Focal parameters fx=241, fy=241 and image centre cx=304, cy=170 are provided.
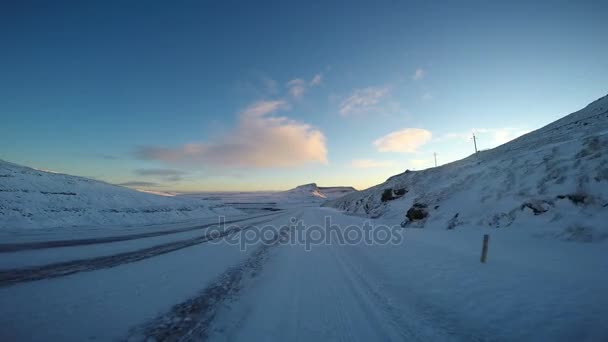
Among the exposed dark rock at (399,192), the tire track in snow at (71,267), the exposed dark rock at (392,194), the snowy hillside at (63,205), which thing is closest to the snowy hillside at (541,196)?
the exposed dark rock at (399,192)

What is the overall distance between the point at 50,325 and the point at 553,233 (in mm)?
14466

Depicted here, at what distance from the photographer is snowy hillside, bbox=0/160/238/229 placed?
667 inches

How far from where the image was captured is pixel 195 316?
4.49 m

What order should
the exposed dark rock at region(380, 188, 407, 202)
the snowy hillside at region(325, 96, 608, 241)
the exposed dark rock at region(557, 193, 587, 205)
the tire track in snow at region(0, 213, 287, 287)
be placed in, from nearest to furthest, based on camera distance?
the tire track in snow at region(0, 213, 287, 287), the snowy hillside at region(325, 96, 608, 241), the exposed dark rock at region(557, 193, 587, 205), the exposed dark rock at region(380, 188, 407, 202)

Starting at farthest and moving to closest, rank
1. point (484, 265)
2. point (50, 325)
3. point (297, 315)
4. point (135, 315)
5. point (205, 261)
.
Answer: point (205, 261) → point (484, 265) → point (297, 315) → point (135, 315) → point (50, 325)

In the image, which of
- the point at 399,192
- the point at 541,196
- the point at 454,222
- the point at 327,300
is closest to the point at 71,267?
the point at 327,300

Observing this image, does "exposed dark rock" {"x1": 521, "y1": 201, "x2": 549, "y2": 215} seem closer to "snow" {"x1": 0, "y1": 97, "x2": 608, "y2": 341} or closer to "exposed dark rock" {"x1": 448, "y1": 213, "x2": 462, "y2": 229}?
"snow" {"x1": 0, "y1": 97, "x2": 608, "y2": 341}

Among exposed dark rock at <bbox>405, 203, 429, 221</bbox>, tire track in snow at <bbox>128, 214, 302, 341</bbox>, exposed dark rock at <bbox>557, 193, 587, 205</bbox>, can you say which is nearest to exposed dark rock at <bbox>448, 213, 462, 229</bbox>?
exposed dark rock at <bbox>405, 203, 429, 221</bbox>

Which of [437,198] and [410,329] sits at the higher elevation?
[437,198]

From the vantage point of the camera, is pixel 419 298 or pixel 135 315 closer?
pixel 135 315

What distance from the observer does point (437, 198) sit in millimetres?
19422

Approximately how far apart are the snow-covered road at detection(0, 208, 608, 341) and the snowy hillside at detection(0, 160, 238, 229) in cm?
1238

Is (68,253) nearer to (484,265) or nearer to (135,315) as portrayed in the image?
(135,315)

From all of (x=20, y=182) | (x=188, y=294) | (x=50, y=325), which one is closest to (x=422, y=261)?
(x=188, y=294)
